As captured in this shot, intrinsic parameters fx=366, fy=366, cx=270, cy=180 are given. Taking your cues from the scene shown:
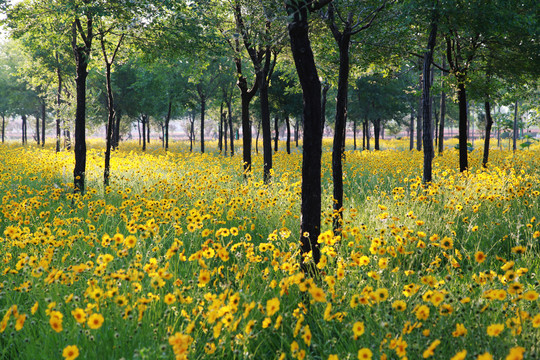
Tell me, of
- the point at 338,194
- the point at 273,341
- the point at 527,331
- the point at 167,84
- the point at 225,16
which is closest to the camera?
the point at 527,331

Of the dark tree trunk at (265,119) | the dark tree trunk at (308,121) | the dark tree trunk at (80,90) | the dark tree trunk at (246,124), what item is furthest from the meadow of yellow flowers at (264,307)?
the dark tree trunk at (246,124)

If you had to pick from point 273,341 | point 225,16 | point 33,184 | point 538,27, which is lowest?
point 273,341

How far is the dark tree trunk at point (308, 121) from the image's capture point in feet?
11.9

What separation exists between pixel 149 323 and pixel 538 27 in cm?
892

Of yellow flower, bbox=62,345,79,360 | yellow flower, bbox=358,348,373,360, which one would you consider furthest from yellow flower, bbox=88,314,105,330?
yellow flower, bbox=358,348,373,360

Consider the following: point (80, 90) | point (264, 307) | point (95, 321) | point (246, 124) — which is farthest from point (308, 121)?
point (246, 124)

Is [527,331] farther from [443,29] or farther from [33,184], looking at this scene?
[33,184]

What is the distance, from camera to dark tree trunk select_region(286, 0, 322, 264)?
362 centimetres

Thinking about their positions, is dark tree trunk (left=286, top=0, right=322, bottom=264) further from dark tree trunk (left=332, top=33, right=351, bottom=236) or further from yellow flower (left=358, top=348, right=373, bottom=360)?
dark tree trunk (left=332, top=33, right=351, bottom=236)

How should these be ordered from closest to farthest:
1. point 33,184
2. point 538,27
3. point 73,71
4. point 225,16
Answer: point 538,27 → point 33,184 → point 225,16 → point 73,71

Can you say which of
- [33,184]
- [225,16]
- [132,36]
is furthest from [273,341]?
[225,16]

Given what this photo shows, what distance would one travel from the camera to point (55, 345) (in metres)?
2.65

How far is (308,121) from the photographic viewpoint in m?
3.77

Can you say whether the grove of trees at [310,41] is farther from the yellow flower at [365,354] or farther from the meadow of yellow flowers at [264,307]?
the yellow flower at [365,354]
